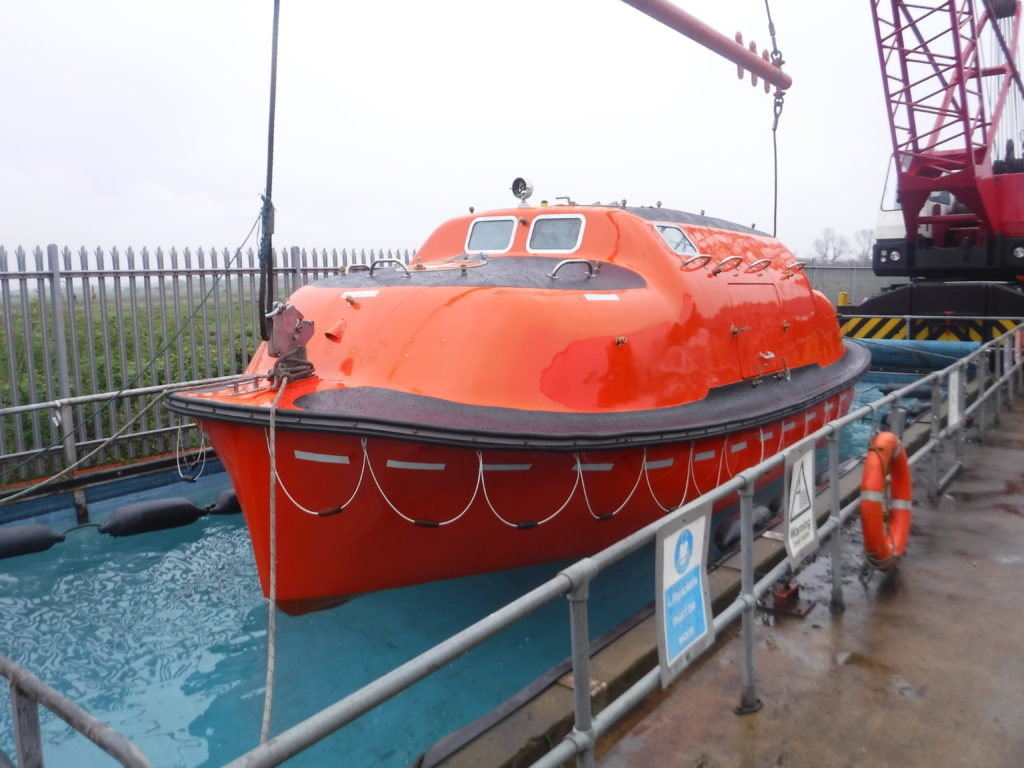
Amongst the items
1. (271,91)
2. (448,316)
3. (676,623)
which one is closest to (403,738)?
Result: (676,623)

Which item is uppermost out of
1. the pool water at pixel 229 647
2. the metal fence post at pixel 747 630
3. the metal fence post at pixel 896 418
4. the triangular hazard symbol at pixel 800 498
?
the metal fence post at pixel 896 418

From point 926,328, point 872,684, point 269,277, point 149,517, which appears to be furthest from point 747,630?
point 926,328

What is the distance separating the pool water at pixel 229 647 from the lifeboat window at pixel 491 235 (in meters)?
2.34

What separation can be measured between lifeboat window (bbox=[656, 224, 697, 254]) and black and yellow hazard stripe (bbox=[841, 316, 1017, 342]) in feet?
25.8

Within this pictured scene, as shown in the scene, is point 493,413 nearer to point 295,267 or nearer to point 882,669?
point 882,669

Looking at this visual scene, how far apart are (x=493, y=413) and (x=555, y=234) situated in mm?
2037

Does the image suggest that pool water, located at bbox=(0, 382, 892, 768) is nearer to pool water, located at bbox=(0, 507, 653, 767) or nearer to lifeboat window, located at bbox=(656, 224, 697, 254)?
pool water, located at bbox=(0, 507, 653, 767)

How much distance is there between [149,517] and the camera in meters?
6.27

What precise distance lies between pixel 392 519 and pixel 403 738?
3.43ft

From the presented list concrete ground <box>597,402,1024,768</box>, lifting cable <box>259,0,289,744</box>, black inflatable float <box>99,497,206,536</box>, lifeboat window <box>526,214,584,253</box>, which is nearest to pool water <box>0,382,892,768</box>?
black inflatable float <box>99,497,206,536</box>

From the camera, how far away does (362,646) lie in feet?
14.9

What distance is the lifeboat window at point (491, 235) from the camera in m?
5.86

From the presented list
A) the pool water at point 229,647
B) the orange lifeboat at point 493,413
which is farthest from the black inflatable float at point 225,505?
the orange lifeboat at point 493,413

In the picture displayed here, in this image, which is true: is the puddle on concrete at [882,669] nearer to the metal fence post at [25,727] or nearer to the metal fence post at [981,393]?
the metal fence post at [25,727]
